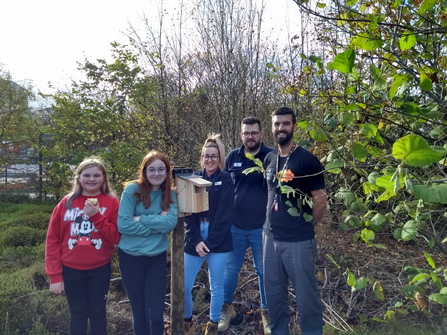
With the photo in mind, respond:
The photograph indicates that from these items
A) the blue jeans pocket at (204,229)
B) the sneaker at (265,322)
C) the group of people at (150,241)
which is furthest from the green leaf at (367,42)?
the sneaker at (265,322)

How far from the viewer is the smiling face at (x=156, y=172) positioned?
110 inches

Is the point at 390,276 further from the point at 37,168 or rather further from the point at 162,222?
the point at 37,168

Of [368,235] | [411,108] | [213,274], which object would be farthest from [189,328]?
[411,108]

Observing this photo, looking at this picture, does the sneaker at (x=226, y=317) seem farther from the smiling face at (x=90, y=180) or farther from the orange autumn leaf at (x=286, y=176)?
the orange autumn leaf at (x=286, y=176)

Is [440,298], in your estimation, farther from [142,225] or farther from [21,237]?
[21,237]

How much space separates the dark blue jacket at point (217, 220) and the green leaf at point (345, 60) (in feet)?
6.64

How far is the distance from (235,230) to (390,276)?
2597 mm

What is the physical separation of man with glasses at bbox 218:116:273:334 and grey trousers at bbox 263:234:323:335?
0.44 metres

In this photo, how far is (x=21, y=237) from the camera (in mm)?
6934

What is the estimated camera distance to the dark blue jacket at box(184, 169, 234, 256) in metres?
3.04

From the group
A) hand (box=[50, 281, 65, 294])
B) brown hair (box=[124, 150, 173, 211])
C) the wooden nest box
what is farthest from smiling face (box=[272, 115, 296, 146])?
hand (box=[50, 281, 65, 294])

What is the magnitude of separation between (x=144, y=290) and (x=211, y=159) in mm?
1342

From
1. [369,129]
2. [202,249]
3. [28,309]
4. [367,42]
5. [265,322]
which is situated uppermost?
[367,42]

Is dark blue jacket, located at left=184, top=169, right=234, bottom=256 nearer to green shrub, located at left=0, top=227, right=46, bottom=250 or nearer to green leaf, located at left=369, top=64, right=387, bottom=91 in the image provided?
green leaf, located at left=369, top=64, right=387, bottom=91
